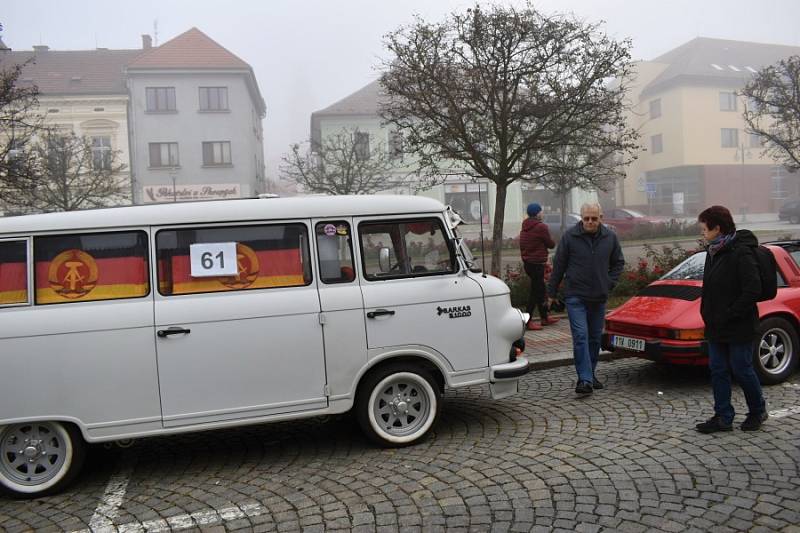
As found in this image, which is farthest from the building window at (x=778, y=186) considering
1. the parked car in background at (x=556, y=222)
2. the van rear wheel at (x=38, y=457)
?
the van rear wheel at (x=38, y=457)

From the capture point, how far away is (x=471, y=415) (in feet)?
20.4

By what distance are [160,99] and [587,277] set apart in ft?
145

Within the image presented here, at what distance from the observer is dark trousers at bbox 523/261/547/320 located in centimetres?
1031

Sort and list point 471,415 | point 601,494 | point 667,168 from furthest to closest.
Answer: point 667,168, point 471,415, point 601,494

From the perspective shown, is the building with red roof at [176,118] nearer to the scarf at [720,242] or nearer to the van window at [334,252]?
the van window at [334,252]

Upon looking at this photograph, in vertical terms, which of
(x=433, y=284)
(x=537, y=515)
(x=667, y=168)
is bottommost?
(x=537, y=515)

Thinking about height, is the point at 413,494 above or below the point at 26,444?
below

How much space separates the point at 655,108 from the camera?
60281 millimetres

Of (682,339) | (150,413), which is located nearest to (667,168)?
(682,339)

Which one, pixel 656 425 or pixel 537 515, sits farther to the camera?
pixel 656 425

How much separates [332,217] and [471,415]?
2403 millimetres

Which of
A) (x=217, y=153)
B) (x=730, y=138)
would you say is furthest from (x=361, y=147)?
(x=730, y=138)

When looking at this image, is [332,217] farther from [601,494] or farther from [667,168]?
[667,168]

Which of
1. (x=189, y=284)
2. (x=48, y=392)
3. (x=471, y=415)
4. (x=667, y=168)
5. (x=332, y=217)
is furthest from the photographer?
(x=667, y=168)
